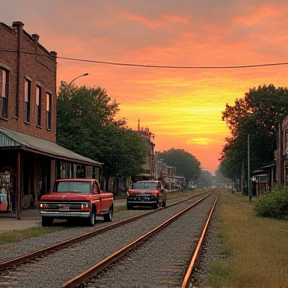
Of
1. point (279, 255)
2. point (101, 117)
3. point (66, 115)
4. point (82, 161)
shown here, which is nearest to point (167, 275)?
point (279, 255)

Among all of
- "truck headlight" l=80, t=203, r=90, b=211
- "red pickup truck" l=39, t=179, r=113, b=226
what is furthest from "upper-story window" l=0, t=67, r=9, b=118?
"truck headlight" l=80, t=203, r=90, b=211

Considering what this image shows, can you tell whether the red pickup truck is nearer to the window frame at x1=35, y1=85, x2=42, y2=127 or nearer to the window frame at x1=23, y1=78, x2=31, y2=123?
the window frame at x1=23, y1=78, x2=31, y2=123

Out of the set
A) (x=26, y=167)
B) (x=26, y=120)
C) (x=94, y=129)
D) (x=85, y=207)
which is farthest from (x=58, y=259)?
(x=94, y=129)

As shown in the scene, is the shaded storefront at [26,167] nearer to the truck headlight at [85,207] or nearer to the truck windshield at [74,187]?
the truck windshield at [74,187]

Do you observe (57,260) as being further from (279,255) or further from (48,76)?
(48,76)

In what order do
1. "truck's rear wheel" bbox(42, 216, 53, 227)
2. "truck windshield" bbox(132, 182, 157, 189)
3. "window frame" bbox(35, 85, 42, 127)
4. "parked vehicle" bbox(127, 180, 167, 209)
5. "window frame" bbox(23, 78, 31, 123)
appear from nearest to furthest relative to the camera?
"truck's rear wheel" bbox(42, 216, 53, 227)
"window frame" bbox(23, 78, 31, 123)
"window frame" bbox(35, 85, 42, 127)
"parked vehicle" bbox(127, 180, 167, 209)
"truck windshield" bbox(132, 182, 157, 189)

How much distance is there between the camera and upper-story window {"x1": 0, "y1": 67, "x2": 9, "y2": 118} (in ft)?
88.8

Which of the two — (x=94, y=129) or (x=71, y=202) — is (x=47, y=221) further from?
(x=94, y=129)

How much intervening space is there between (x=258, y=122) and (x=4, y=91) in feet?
162

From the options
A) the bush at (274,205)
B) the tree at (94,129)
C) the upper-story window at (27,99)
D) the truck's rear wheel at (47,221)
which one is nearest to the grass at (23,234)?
the truck's rear wheel at (47,221)

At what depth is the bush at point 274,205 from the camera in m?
27.0

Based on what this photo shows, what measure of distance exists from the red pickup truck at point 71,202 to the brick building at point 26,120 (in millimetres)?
2865

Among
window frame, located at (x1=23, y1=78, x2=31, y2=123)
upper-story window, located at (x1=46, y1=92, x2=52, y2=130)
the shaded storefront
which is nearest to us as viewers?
the shaded storefront

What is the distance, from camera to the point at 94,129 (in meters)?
51.9
